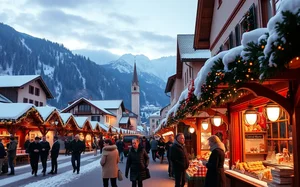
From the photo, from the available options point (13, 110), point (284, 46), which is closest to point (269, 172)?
point (284, 46)

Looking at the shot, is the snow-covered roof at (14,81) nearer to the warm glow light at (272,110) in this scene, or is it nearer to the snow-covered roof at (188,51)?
the snow-covered roof at (188,51)

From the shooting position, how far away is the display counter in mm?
7926

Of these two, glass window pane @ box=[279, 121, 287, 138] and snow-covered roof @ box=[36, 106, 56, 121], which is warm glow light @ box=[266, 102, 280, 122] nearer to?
glass window pane @ box=[279, 121, 287, 138]

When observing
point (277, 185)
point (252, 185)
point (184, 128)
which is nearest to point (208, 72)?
point (277, 185)

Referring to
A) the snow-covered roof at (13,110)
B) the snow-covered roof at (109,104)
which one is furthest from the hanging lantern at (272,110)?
the snow-covered roof at (109,104)

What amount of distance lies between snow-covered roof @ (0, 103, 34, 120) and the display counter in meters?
15.8

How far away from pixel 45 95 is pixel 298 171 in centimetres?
5326

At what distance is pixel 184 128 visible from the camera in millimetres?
27344

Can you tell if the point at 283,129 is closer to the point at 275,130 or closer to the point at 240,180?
the point at 275,130

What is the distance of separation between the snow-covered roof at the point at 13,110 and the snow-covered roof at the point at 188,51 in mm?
11054

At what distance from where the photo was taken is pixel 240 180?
939 centimetres

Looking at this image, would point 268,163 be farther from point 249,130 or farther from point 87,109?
point 87,109

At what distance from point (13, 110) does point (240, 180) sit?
17.9 m

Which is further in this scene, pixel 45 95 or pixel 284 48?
pixel 45 95
